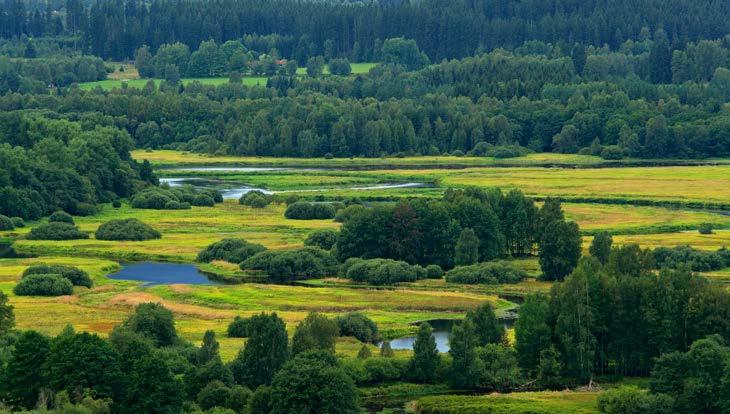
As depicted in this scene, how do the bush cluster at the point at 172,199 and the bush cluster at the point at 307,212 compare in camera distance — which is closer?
the bush cluster at the point at 307,212

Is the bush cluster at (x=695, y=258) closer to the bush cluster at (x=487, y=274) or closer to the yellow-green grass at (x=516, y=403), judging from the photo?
the bush cluster at (x=487, y=274)

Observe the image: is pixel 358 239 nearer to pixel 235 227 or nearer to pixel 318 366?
pixel 235 227

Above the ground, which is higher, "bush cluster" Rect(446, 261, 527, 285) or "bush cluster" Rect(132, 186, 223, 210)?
"bush cluster" Rect(446, 261, 527, 285)

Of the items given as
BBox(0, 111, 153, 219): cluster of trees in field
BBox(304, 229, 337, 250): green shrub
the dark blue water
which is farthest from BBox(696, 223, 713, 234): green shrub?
BBox(0, 111, 153, 219): cluster of trees in field

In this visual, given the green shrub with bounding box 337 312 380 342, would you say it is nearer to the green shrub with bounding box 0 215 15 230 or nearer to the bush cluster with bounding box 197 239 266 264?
the bush cluster with bounding box 197 239 266 264

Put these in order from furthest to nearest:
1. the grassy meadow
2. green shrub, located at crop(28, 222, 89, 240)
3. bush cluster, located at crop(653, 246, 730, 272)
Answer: green shrub, located at crop(28, 222, 89, 240), bush cluster, located at crop(653, 246, 730, 272), the grassy meadow

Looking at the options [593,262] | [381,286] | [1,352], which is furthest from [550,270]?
[1,352]

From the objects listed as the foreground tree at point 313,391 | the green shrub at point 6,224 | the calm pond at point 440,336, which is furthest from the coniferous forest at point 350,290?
the calm pond at point 440,336
